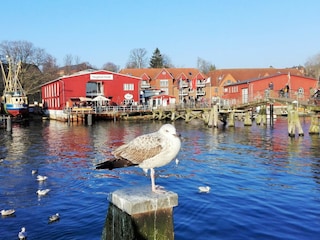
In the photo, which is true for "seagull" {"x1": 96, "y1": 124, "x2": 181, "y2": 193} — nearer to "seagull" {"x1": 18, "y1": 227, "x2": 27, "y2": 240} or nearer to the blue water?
the blue water

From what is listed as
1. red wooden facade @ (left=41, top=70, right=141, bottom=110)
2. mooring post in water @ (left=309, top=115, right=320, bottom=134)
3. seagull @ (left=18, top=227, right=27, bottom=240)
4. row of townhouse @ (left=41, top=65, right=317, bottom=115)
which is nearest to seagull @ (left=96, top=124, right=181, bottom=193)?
seagull @ (left=18, top=227, right=27, bottom=240)

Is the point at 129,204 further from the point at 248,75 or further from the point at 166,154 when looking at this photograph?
the point at 248,75

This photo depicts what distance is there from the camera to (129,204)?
3.57 m

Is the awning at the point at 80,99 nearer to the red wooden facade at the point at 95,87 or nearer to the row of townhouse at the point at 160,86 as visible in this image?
the row of townhouse at the point at 160,86

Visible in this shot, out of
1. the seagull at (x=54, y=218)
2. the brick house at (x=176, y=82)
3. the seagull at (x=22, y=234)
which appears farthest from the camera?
the brick house at (x=176, y=82)

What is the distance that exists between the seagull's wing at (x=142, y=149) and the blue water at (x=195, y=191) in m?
4.72

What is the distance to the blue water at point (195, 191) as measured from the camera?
9531 millimetres

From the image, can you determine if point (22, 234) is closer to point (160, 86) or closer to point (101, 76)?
point (101, 76)

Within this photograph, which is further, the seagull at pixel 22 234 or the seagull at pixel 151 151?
the seagull at pixel 22 234

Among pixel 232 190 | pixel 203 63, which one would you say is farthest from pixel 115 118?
pixel 203 63

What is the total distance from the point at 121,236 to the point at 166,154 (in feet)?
4.93

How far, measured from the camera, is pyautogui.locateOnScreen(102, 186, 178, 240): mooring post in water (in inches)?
141

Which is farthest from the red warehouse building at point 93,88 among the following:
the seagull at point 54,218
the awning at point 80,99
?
the seagull at point 54,218

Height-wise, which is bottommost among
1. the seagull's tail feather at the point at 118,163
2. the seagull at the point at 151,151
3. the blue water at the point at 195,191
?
the blue water at the point at 195,191
